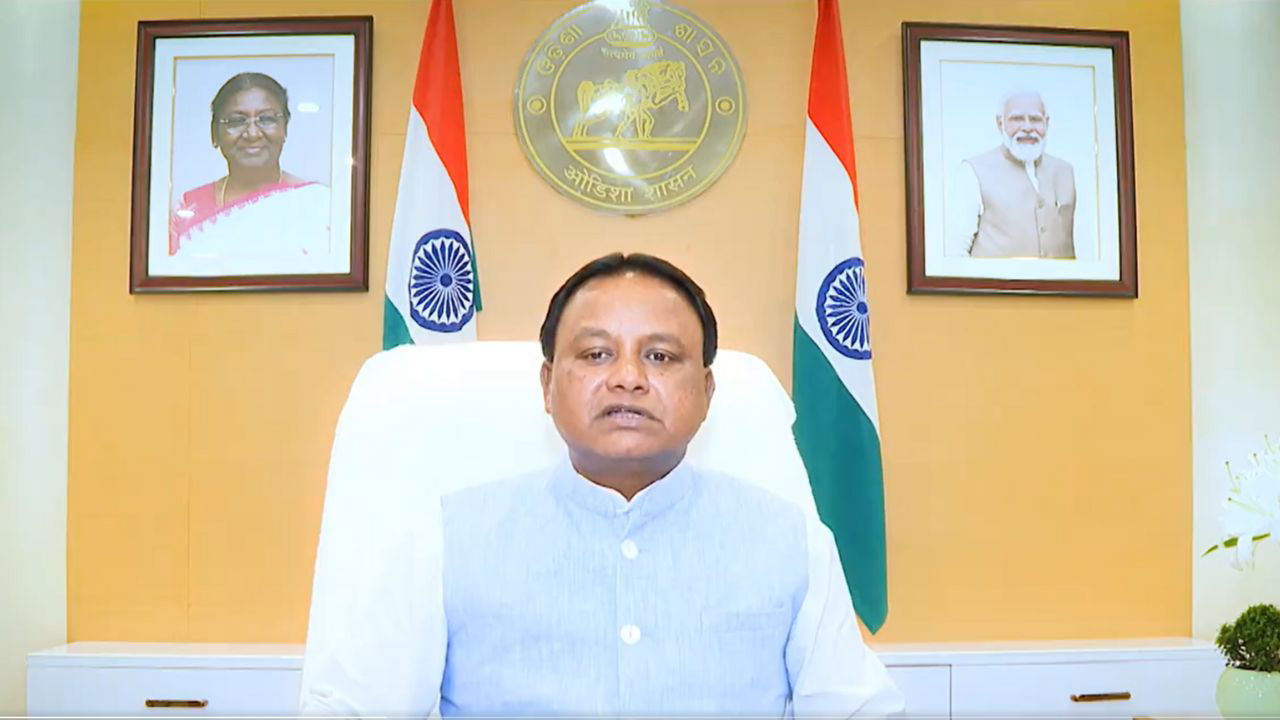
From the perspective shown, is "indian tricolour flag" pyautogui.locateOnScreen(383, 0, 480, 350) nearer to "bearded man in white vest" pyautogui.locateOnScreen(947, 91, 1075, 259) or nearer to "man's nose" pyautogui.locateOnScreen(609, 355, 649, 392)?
"bearded man in white vest" pyautogui.locateOnScreen(947, 91, 1075, 259)

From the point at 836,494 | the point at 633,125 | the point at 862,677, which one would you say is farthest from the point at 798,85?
the point at 862,677

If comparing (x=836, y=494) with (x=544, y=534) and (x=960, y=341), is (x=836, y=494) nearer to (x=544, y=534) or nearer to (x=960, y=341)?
(x=960, y=341)

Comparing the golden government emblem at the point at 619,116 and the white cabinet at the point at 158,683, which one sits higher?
the golden government emblem at the point at 619,116

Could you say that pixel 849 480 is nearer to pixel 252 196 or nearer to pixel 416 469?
pixel 416 469

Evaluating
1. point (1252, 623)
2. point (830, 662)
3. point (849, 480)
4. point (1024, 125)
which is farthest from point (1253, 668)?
point (1024, 125)

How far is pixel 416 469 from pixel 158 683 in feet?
5.25

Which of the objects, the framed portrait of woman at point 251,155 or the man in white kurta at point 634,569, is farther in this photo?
the framed portrait of woman at point 251,155

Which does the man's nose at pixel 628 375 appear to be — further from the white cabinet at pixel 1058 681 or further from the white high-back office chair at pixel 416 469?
the white cabinet at pixel 1058 681

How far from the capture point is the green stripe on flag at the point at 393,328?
9.28 feet

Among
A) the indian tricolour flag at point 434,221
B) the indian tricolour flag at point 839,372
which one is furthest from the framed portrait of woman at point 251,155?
the indian tricolour flag at point 839,372

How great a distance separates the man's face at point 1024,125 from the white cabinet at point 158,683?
2362 mm

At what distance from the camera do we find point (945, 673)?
2.71 m

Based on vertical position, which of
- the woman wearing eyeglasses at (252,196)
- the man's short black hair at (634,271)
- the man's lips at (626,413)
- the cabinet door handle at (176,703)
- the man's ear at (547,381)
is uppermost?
the woman wearing eyeglasses at (252,196)

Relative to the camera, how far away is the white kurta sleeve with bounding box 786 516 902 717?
1322 mm
